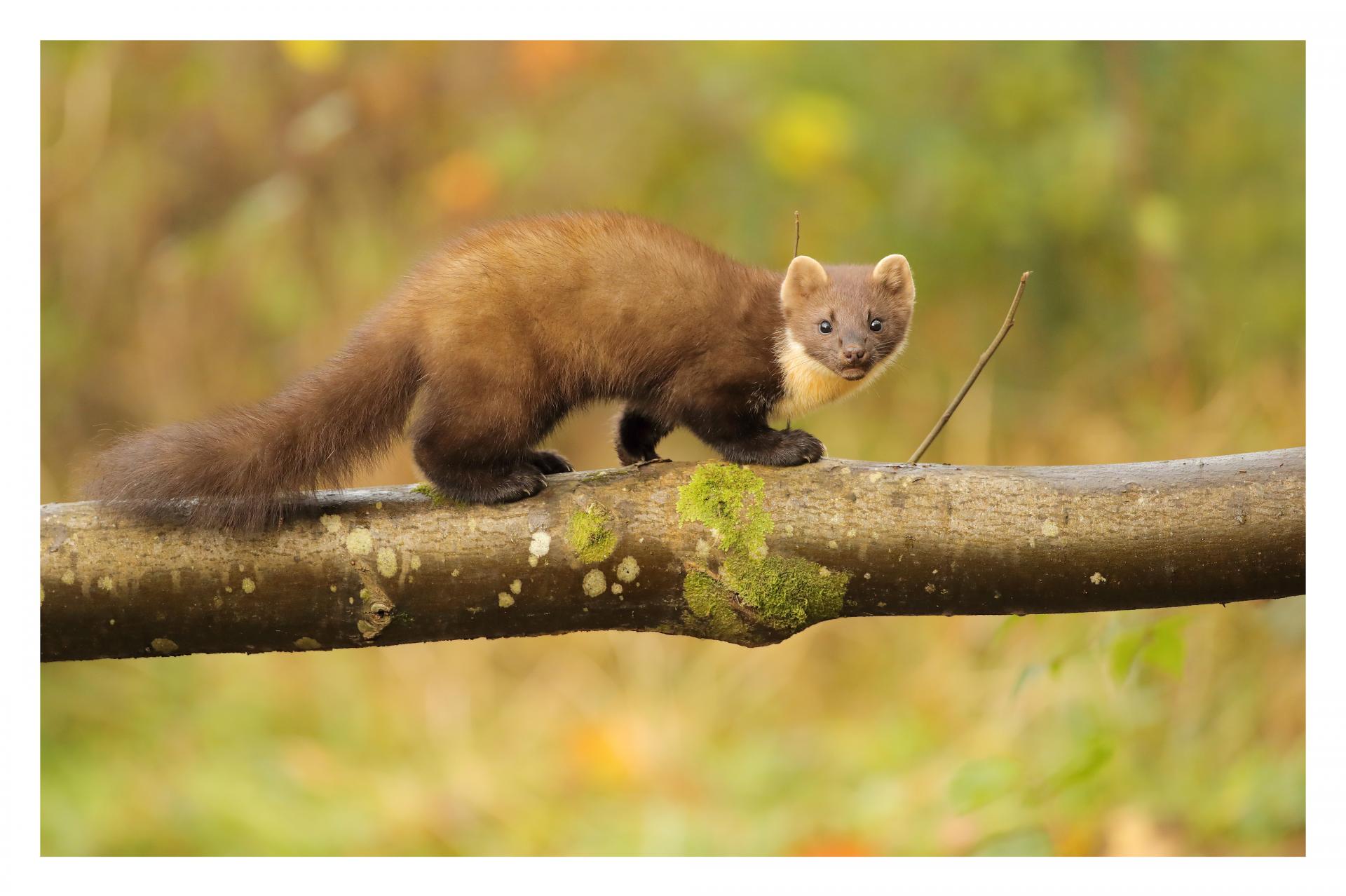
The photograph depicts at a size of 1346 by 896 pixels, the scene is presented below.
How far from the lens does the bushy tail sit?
9.00 feet

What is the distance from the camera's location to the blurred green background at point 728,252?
5902 mm

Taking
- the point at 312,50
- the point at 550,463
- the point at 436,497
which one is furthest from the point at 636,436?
the point at 312,50

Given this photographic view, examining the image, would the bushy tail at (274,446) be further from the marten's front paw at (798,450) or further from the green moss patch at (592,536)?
the marten's front paw at (798,450)

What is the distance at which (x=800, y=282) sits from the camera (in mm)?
3439

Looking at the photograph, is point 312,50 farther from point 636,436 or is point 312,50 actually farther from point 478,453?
point 478,453

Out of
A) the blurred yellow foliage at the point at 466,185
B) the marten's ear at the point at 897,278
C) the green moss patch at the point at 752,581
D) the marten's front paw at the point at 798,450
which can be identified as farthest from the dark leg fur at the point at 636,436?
the blurred yellow foliage at the point at 466,185

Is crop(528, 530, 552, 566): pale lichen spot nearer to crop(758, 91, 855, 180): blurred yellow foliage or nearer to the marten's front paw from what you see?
the marten's front paw

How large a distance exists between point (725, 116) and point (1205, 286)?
2994 mm

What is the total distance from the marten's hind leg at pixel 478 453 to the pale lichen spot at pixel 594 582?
0.29 m

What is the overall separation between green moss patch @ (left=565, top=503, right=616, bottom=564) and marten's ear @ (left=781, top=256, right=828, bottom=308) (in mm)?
1009

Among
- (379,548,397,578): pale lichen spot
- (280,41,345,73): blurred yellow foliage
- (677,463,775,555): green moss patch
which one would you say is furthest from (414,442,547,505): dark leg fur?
(280,41,345,73): blurred yellow foliage

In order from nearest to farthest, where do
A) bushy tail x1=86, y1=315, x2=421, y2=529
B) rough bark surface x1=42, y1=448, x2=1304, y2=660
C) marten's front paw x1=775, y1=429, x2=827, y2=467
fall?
rough bark surface x1=42, y1=448, x2=1304, y2=660 → bushy tail x1=86, y1=315, x2=421, y2=529 → marten's front paw x1=775, y1=429, x2=827, y2=467

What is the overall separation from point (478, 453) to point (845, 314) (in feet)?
3.71

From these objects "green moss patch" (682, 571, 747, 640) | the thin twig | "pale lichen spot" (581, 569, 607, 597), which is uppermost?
the thin twig
